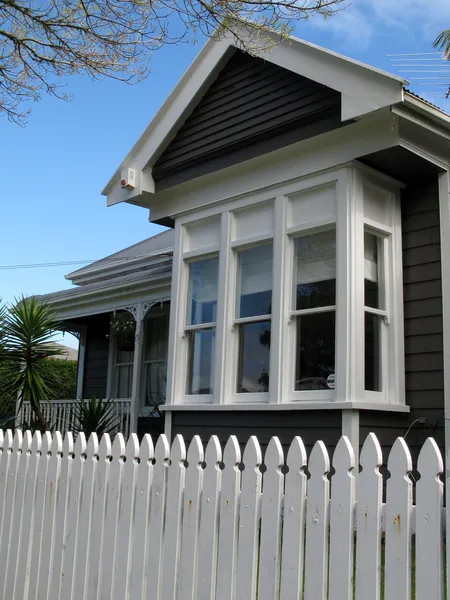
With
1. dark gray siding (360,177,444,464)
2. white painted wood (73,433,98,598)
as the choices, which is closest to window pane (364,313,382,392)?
dark gray siding (360,177,444,464)

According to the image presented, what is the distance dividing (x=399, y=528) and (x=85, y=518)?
233 cm

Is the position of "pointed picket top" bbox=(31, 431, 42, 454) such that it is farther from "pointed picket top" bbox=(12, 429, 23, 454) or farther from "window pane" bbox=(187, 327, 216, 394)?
"window pane" bbox=(187, 327, 216, 394)

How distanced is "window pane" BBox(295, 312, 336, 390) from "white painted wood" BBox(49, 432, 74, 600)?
274cm

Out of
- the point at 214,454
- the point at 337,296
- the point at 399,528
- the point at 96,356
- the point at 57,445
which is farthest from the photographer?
the point at 96,356

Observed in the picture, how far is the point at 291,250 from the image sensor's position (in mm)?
7270

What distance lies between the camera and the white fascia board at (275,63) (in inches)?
250

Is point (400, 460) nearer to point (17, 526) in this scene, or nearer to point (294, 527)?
point (294, 527)

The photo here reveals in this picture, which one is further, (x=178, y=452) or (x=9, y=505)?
(x=9, y=505)

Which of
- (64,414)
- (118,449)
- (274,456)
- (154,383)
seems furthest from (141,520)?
(154,383)

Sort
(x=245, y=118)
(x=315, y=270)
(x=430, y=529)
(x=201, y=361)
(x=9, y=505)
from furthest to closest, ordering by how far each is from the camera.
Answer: (x=201, y=361)
(x=245, y=118)
(x=315, y=270)
(x=9, y=505)
(x=430, y=529)

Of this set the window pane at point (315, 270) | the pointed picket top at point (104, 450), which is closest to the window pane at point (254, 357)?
the window pane at point (315, 270)

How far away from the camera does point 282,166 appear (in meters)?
7.47

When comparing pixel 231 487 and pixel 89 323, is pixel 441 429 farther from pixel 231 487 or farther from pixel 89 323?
pixel 89 323

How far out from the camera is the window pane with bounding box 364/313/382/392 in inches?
261
